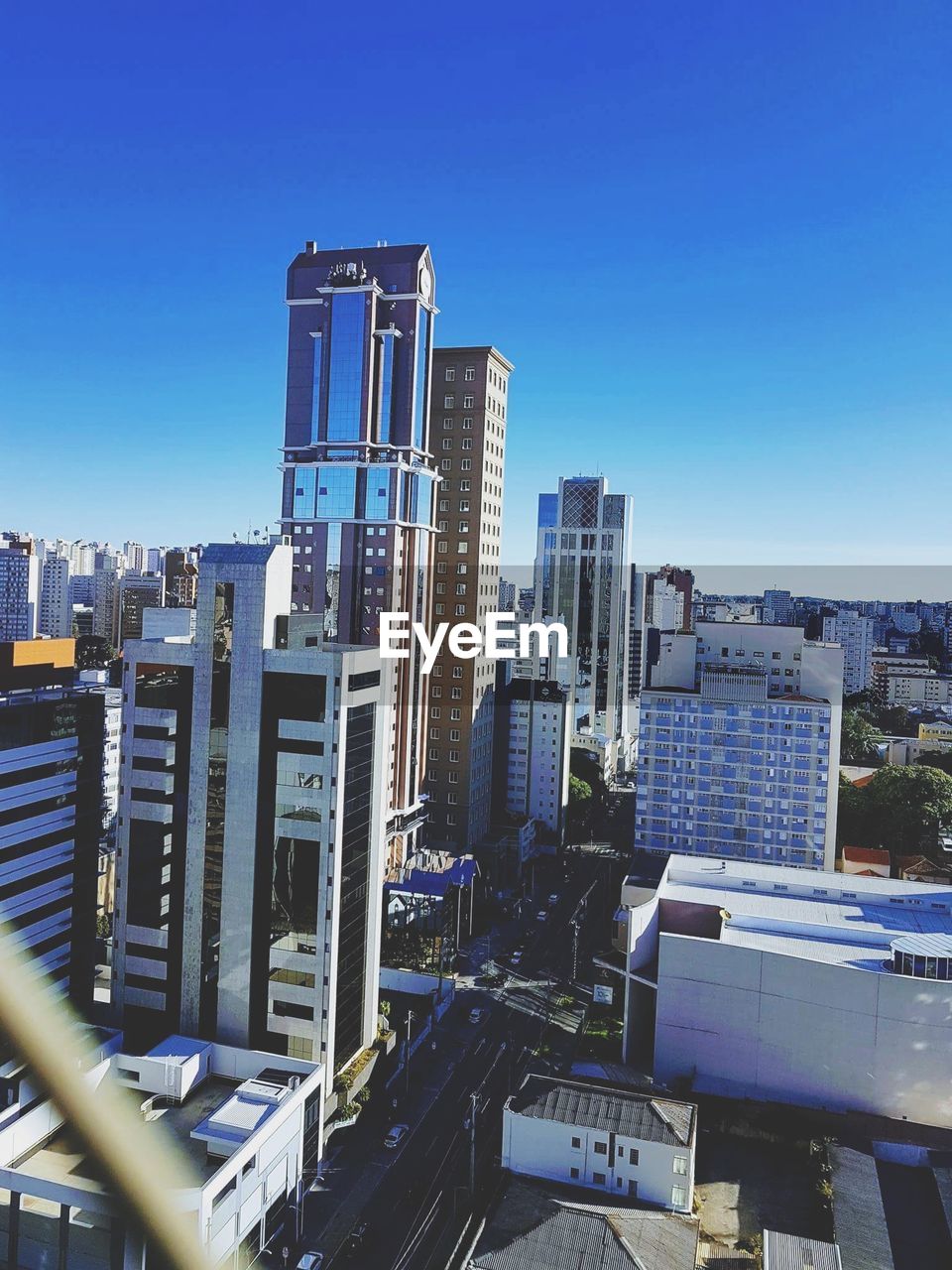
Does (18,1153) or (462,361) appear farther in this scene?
(462,361)

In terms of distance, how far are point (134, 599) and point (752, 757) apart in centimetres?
1651

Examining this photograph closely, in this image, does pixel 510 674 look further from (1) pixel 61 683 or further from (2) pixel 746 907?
(1) pixel 61 683

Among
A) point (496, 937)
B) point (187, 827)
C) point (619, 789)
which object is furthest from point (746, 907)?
point (619, 789)

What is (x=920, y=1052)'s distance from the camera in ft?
23.9

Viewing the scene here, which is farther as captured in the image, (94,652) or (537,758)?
(94,652)

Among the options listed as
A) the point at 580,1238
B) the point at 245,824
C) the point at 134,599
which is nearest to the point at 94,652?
the point at 134,599

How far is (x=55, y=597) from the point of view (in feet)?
74.2

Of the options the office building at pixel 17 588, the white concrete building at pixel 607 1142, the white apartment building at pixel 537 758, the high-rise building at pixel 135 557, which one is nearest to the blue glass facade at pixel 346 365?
the office building at pixel 17 588

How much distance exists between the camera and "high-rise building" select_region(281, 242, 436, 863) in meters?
12.5

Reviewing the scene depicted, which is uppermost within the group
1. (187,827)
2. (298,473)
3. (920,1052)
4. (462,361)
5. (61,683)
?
(462,361)

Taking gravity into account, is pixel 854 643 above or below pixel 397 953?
above

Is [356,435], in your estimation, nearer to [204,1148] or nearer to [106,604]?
[204,1148]

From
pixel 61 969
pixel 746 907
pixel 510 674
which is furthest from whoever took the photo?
pixel 510 674

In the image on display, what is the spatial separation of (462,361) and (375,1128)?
11.4m
